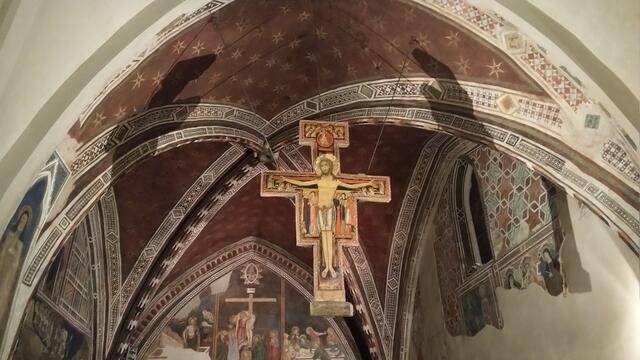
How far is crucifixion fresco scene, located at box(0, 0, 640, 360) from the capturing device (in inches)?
202

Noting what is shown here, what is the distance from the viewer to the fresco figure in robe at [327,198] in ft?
18.4

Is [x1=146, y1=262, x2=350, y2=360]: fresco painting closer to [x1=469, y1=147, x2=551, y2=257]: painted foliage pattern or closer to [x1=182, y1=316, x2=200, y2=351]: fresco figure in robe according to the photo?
[x1=182, y1=316, x2=200, y2=351]: fresco figure in robe

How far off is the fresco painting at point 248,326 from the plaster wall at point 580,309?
362 cm

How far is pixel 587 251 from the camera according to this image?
20.8 ft

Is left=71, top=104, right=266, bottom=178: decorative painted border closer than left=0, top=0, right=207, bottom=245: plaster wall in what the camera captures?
No

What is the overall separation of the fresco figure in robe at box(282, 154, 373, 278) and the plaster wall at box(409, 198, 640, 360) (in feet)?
7.60

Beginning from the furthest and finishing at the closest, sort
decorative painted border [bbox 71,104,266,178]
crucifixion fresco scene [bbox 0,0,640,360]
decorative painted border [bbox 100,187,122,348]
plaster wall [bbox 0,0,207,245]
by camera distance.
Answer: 1. decorative painted border [bbox 100,187,122,348]
2. decorative painted border [bbox 71,104,266,178]
3. crucifixion fresco scene [bbox 0,0,640,360]
4. plaster wall [bbox 0,0,207,245]

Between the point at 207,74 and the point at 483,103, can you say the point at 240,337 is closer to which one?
the point at 207,74

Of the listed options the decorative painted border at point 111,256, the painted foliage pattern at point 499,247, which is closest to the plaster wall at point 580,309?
the painted foliage pattern at point 499,247

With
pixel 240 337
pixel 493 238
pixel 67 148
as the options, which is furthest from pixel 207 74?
pixel 240 337

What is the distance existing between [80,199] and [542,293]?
4988 millimetres

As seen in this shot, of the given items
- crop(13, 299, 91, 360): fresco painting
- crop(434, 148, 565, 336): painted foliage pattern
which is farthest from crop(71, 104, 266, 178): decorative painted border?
crop(434, 148, 565, 336): painted foliage pattern

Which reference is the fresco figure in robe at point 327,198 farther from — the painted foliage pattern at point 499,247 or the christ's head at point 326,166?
the painted foliage pattern at point 499,247

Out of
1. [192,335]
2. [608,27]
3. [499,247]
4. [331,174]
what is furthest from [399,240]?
[608,27]
